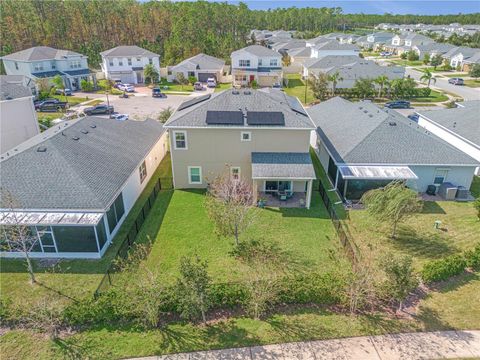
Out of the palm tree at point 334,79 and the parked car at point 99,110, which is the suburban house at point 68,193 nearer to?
the parked car at point 99,110

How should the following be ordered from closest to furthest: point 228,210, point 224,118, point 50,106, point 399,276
→ point 399,276 < point 228,210 < point 224,118 < point 50,106

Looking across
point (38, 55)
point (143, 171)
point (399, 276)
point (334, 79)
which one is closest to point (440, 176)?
point (399, 276)

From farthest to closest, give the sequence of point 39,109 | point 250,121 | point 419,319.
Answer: point 39,109 < point 250,121 < point 419,319

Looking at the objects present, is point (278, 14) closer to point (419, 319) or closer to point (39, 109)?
point (39, 109)

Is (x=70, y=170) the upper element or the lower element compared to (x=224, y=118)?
lower

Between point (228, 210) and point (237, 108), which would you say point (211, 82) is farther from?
point (228, 210)

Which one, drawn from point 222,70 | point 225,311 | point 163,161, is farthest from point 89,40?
point 225,311

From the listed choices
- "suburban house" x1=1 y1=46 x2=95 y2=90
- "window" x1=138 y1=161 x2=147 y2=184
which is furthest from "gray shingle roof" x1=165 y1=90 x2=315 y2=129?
"suburban house" x1=1 y1=46 x2=95 y2=90
